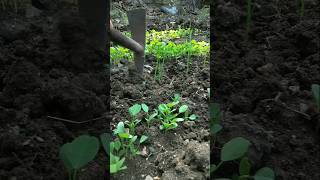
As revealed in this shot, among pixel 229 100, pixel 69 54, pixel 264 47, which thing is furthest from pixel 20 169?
pixel 264 47

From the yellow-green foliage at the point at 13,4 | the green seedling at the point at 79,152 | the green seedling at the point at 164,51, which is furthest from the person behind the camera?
the yellow-green foliage at the point at 13,4

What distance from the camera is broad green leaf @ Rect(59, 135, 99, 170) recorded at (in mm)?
864

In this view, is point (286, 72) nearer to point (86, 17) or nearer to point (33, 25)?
point (86, 17)

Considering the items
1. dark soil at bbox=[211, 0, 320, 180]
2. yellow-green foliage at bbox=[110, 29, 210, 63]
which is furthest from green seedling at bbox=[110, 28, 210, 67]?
dark soil at bbox=[211, 0, 320, 180]

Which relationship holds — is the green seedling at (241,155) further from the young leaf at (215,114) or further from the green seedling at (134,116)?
the green seedling at (134,116)

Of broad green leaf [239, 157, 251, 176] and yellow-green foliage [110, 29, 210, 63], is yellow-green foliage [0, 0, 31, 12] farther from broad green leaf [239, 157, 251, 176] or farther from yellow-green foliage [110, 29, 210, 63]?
broad green leaf [239, 157, 251, 176]

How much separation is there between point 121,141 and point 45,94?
234mm

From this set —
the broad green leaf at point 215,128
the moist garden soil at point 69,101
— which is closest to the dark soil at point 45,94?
the moist garden soil at point 69,101

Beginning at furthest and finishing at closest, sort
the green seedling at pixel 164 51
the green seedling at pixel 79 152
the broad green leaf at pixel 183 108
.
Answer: the green seedling at pixel 164 51 < the broad green leaf at pixel 183 108 < the green seedling at pixel 79 152

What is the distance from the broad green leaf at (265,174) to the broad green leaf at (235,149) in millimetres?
48

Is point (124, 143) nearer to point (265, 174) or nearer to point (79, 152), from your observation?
point (79, 152)

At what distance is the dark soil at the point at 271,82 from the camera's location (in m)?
0.97

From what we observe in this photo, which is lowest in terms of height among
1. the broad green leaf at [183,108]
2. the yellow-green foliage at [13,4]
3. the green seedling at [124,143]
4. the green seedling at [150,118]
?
the green seedling at [124,143]

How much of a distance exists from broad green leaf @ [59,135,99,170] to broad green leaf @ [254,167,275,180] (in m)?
0.31
